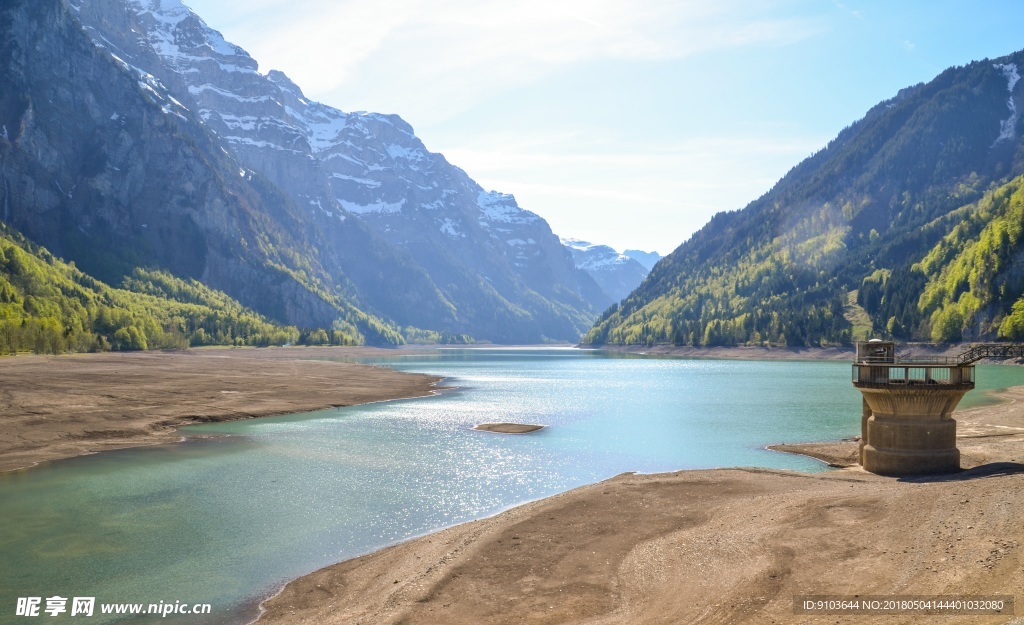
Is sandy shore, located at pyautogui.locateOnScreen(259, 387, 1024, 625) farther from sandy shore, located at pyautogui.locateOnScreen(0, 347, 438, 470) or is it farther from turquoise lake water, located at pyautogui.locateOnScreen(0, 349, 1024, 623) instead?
sandy shore, located at pyautogui.locateOnScreen(0, 347, 438, 470)

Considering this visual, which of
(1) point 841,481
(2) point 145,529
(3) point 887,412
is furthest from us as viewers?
(3) point 887,412

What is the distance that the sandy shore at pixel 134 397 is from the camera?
5794cm

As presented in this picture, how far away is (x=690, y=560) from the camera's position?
25266mm

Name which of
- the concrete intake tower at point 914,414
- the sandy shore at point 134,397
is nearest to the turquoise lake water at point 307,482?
the sandy shore at point 134,397

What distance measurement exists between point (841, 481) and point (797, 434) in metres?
26.5

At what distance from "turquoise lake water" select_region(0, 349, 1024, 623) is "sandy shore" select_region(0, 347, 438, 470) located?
4.05 meters

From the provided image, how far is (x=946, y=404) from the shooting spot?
134 ft

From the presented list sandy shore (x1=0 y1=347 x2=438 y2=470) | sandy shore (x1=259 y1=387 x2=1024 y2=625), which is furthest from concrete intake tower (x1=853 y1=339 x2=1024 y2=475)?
sandy shore (x1=0 y1=347 x2=438 y2=470)

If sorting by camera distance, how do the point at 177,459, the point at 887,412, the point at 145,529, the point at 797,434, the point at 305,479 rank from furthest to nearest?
the point at 797,434 < the point at 177,459 < the point at 305,479 < the point at 887,412 < the point at 145,529

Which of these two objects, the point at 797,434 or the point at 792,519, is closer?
the point at 792,519

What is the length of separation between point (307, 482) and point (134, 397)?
44.5 meters

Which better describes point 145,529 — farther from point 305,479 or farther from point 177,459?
point 177,459

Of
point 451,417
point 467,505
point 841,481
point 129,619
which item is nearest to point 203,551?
point 129,619

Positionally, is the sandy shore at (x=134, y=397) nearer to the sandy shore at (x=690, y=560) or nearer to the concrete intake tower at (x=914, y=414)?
the sandy shore at (x=690, y=560)
